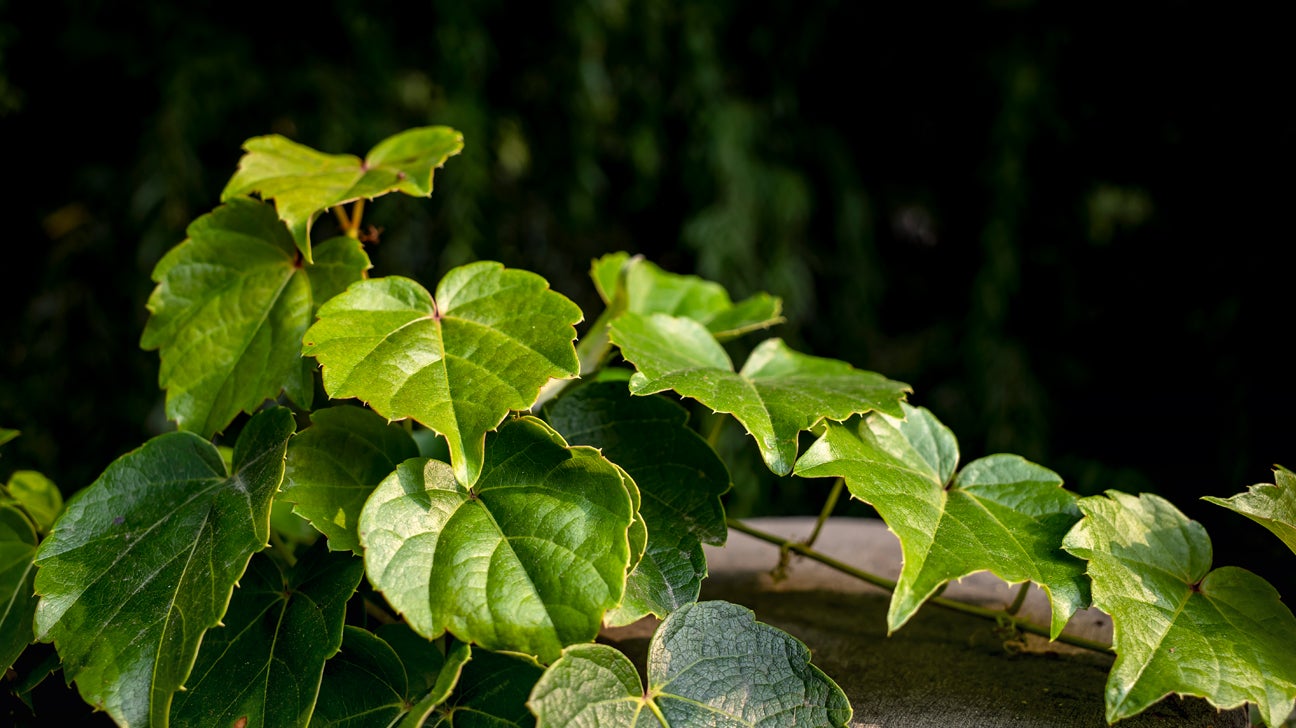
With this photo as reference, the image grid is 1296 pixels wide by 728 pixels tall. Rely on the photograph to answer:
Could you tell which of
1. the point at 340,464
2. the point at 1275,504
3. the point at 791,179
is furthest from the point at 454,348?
the point at 791,179

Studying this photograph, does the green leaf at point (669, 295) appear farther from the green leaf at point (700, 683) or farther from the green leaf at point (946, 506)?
the green leaf at point (700, 683)

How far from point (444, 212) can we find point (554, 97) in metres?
0.41

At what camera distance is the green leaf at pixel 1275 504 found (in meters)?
0.58

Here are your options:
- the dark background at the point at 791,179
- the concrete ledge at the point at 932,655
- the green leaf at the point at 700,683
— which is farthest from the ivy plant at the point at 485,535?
the dark background at the point at 791,179

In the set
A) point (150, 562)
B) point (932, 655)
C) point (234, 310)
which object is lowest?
point (932, 655)

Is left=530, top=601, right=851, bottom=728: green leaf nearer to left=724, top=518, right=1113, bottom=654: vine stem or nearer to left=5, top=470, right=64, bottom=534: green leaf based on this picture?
left=724, top=518, right=1113, bottom=654: vine stem

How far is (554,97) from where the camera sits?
218cm

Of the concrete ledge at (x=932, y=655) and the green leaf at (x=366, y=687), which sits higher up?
the green leaf at (x=366, y=687)

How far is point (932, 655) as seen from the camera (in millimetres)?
723

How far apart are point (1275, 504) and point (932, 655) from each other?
274mm

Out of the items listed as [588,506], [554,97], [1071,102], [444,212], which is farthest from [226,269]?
[1071,102]

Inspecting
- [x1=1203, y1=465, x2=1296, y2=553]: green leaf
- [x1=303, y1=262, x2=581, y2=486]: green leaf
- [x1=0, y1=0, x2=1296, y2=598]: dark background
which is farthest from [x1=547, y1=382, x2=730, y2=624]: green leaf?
[x1=0, y1=0, x2=1296, y2=598]: dark background

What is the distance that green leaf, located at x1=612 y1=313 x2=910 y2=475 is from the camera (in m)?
0.60

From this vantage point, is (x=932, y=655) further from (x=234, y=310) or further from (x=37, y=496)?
(x=37, y=496)
